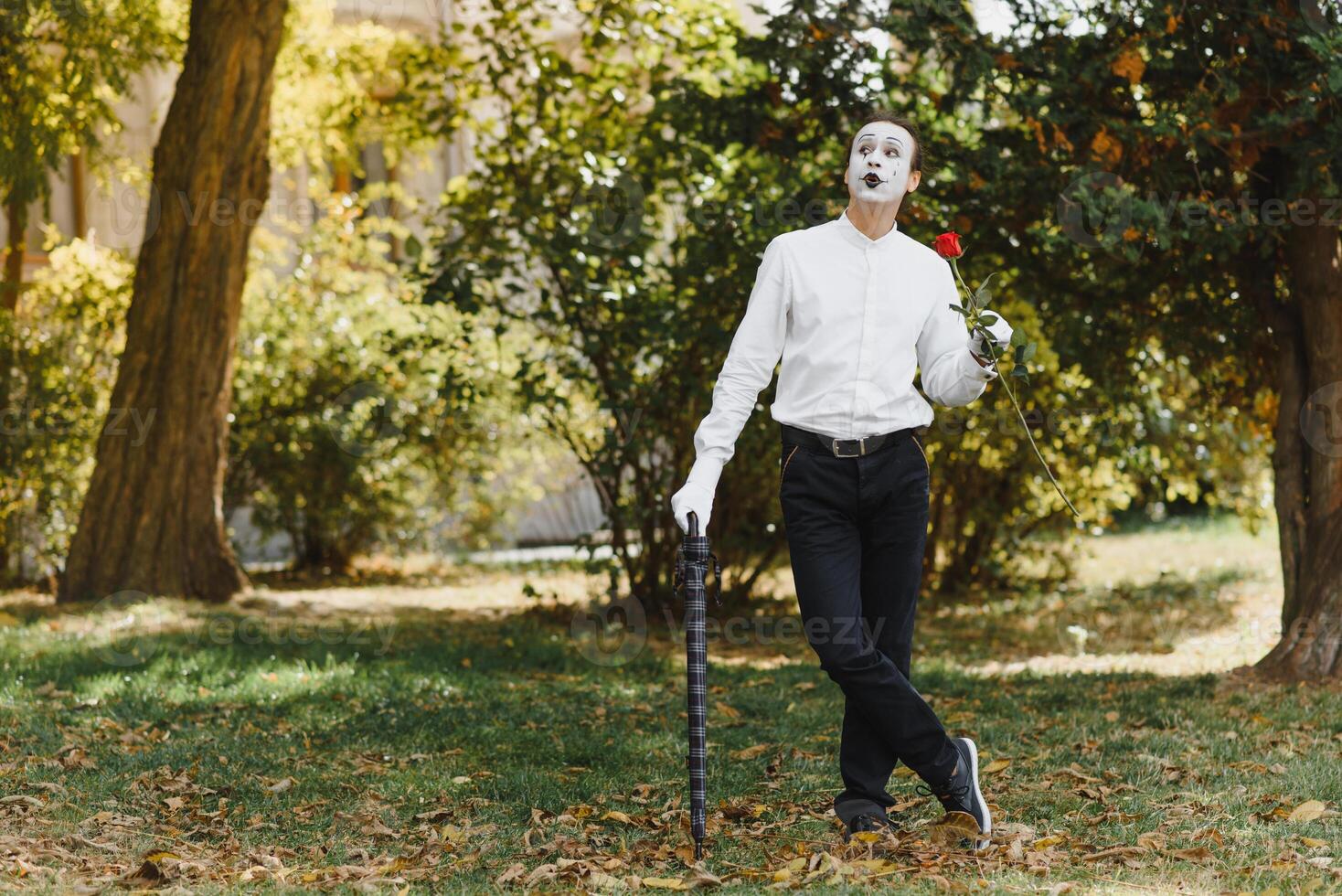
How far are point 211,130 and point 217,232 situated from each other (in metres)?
0.71

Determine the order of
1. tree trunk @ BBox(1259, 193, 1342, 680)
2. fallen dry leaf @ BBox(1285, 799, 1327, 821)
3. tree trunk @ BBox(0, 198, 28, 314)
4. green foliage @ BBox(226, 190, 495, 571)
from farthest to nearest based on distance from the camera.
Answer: green foliage @ BBox(226, 190, 495, 571) → tree trunk @ BBox(0, 198, 28, 314) → tree trunk @ BBox(1259, 193, 1342, 680) → fallen dry leaf @ BBox(1285, 799, 1327, 821)

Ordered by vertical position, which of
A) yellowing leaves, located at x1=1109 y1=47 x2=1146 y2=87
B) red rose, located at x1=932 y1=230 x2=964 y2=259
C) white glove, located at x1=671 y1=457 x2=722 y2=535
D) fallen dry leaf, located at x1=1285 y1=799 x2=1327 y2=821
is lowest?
fallen dry leaf, located at x1=1285 y1=799 x2=1327 y2=821

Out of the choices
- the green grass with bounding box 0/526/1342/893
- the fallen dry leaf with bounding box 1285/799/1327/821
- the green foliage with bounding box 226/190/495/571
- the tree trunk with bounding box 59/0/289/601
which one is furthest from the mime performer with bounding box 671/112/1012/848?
the green foliage with bounding box 226/190/495/571

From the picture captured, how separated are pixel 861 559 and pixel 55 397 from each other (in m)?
8.94

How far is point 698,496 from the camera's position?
13.1 ft

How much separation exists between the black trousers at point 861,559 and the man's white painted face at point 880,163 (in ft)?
2.33

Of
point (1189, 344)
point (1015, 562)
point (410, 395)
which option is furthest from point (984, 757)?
point (410, 395)

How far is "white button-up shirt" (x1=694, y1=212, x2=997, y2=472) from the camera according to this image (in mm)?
4055

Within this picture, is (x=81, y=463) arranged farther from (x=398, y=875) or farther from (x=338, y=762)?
(x=398, y=875)

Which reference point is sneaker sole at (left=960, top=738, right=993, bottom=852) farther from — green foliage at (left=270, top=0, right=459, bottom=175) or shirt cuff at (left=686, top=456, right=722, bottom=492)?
green foliage at (left=270, top=0, right=459, bottom=175)

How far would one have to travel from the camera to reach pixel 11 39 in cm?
991

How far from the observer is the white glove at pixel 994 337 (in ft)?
13.0

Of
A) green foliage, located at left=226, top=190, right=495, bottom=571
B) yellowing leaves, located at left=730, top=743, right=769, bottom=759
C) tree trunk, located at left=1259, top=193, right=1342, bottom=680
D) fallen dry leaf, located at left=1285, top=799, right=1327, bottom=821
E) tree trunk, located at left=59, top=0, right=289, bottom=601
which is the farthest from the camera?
green foliage, located at left=226, top=190, right=495, bottom=571

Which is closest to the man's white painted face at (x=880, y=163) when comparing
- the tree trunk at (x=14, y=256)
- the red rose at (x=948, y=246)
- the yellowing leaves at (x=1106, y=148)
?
the red rose at (x=948, y=246)
